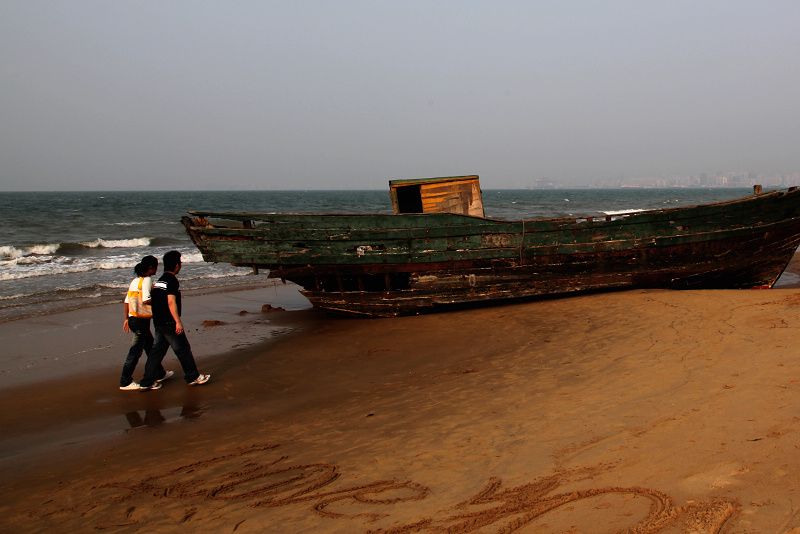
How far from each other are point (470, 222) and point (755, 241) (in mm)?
5188

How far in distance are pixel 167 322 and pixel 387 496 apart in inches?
149

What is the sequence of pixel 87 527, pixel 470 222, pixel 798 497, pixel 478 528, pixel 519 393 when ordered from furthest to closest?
pixel 470 222 < pixel 519 393 < pixel 87 527 < pixel 478 528 < pixel 798 497

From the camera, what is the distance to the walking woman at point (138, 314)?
598 centimetres

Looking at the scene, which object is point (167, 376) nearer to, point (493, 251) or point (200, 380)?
point (200, 380)

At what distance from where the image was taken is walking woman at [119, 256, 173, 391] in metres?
5.98

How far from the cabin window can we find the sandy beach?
2.89m

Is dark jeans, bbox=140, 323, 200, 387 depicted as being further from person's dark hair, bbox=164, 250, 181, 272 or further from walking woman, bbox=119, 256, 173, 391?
person's dark hair, bbox=164, 250, 181, 272

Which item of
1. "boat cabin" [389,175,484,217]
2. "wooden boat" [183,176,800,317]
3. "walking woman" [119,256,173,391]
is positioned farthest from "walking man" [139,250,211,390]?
"boat cabin" [389,175,484,217]

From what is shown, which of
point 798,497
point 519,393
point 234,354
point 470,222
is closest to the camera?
point 798,497

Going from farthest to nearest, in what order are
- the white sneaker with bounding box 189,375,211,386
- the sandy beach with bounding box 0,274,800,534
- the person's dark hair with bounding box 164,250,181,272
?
the white sneaker with bounding box 189,375,211,386, the person's dark hair with bounding box 164,250,181,272, the sandy beach with bounding box 0,274,800,534

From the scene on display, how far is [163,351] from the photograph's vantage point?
20.0 feet

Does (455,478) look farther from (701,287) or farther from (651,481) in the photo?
(701,287)

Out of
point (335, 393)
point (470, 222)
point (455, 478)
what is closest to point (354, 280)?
point (470, 222)

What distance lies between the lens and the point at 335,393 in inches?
226
